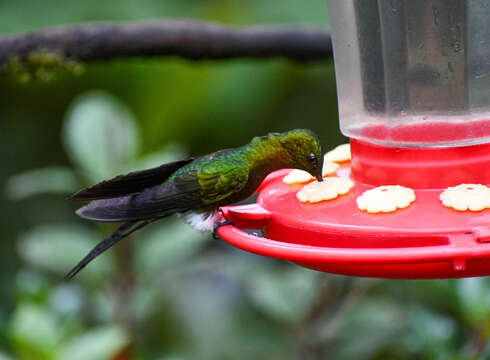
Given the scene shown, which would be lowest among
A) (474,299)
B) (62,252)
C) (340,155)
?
(474,299)

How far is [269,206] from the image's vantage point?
2498mm

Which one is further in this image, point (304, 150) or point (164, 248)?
point (164, 248)

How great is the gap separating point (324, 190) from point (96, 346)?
1.17 meters

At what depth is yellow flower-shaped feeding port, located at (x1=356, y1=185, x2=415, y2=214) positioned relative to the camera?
2182 millimetres

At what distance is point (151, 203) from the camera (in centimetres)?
260

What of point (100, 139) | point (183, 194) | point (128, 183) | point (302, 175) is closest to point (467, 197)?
point (302, 175)

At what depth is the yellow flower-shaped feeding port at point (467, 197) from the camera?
2.12m

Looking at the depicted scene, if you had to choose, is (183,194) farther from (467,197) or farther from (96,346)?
(467,197)

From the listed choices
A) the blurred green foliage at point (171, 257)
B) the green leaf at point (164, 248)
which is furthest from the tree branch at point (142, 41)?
the green leaf at point (164, 248)

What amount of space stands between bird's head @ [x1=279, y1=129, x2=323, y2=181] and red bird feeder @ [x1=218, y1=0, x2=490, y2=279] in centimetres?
10

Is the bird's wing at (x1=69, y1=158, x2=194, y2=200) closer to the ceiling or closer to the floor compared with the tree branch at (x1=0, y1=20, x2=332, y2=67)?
closer to the floor

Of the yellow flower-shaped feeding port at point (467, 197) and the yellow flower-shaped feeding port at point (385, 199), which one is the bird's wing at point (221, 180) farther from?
the yellow flower-shaped feeding port at point (467, 197)

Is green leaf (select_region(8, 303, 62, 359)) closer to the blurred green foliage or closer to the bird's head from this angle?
the blurred green foliage

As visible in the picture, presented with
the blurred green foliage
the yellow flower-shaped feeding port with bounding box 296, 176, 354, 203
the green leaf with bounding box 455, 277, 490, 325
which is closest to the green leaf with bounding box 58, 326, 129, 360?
the blurred green foliage
